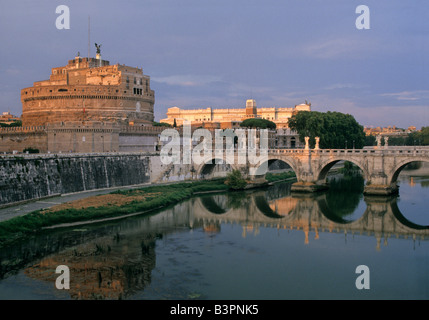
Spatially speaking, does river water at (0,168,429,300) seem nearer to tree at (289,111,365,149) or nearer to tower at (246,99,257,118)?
tree at (289,111,365,149)

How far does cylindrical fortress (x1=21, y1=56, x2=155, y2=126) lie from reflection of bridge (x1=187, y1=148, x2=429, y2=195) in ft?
51.7

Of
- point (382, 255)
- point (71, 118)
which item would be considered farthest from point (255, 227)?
point (71, 118)

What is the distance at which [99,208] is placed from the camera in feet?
96.5

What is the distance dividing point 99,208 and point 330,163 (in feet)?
74.3

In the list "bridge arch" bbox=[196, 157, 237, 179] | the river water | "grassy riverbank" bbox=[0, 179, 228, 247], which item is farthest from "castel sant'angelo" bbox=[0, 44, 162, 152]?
the river water

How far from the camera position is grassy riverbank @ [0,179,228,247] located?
2425 cm

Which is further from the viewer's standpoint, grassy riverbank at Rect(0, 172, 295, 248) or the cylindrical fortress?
the cylindrical fortress

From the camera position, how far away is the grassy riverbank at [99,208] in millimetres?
24250

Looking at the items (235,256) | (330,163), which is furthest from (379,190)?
(235,256)

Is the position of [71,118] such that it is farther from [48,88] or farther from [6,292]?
[6,292]

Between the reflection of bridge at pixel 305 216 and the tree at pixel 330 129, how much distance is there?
61.8 feet

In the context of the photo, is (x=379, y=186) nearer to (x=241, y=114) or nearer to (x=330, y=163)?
(x=330, y=163)

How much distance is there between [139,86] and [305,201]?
106 feet

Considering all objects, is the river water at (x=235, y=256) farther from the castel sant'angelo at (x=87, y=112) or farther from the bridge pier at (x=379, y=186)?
the castel sant'angelo at (x=87, y=112)
